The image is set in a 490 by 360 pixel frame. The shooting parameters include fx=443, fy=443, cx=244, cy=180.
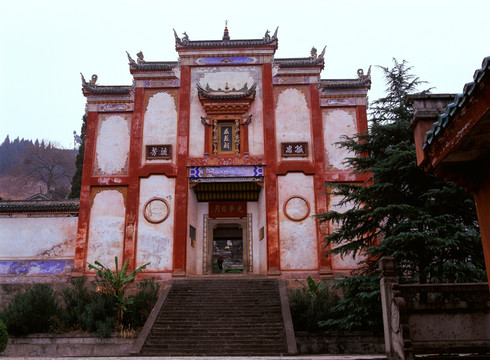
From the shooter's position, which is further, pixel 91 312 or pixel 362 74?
pixel 362 74

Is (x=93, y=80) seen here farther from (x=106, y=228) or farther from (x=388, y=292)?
(x=388, y=292)

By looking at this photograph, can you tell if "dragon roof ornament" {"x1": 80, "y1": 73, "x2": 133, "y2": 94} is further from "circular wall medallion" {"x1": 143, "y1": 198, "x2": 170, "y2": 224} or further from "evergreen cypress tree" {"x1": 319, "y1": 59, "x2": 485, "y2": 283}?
"evergreen cypress tree" {"x1": 319, "y1": 59, "x2": 485, "y2": 283}

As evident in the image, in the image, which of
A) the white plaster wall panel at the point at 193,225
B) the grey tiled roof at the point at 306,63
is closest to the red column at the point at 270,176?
the grey tiled roof at the point at 306,63

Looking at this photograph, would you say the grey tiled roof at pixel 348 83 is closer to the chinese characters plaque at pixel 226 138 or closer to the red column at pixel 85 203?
the chinese characters plaque at pixel 226 138

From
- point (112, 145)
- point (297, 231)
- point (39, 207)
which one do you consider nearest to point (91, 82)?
point (112, 145)

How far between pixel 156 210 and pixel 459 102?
43.8ft

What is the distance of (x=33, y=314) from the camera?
11875 millimetres

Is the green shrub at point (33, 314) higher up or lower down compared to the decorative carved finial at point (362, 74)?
lower down

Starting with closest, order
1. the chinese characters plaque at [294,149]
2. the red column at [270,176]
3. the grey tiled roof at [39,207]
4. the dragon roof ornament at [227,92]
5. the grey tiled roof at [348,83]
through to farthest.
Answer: the red column at [270,176], the grey tiled roof at [39,207], the chinese characters plaque at [294,149], the dragon roof ornament at [227,92], the grey tiled roof at [348,83]

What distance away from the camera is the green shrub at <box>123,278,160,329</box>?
487 inches

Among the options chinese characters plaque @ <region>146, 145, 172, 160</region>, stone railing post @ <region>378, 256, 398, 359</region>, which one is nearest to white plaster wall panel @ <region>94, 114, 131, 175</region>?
chinese characters plaque @ <region>146, 145, 172, 160</region>

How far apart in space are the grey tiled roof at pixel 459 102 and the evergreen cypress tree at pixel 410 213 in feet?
16.1

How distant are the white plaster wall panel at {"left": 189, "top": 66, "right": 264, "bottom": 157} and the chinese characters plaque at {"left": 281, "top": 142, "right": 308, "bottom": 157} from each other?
0.83m

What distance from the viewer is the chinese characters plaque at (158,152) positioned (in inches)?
656
